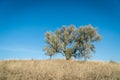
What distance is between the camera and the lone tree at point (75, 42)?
42.1 meters

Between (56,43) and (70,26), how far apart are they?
17.9 feet

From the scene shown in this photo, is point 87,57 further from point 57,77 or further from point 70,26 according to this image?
point 57,77

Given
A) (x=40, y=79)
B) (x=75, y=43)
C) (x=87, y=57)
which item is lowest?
(x=40, y=79)

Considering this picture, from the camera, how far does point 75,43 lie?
43.0 meters

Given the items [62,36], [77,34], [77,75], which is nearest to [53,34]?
[62,36]

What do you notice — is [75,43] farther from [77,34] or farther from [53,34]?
[53,34]

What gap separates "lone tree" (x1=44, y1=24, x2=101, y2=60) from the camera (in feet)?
138

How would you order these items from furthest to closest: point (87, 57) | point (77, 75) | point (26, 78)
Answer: point (87, 57), point (77, 75), point (26, 78)

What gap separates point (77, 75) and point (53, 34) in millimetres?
34813

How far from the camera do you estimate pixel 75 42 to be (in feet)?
142

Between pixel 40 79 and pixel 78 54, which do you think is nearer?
pixel 40 79

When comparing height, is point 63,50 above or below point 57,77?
above

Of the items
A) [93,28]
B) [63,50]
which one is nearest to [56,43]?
[63,50]

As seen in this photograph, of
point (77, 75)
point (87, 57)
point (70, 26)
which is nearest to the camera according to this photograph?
point (77, 75)
